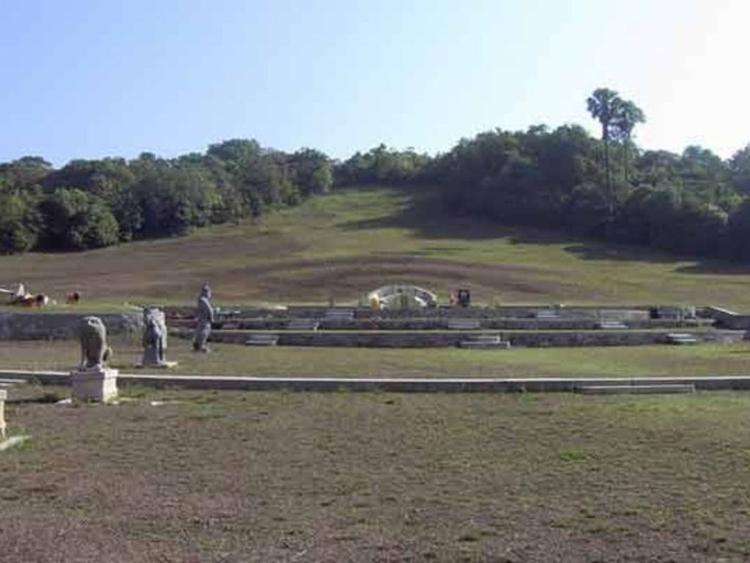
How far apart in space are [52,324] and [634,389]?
18.6 meters

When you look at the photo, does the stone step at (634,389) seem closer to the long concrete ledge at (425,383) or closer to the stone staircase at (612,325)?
the long concrete ledge at (425,383)

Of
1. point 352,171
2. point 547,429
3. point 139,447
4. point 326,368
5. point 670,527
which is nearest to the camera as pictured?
point 670,527

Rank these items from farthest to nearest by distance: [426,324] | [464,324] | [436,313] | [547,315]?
[436,313], [547,315], [426,324], [464,324]

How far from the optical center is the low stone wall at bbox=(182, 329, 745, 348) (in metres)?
28.6

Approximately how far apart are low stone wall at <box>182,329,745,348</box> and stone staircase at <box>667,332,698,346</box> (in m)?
0.12

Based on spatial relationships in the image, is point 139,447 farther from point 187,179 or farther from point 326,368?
point 187,179

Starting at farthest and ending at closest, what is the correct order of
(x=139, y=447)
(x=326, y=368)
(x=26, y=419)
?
(x=326, y=368) < (x=26, y=419) < (x=139, y=447)

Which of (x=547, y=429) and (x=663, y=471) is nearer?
(x=663, y=471)

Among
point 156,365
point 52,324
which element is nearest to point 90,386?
point 156,365

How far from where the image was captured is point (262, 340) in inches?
1144

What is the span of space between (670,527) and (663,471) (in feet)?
6.86

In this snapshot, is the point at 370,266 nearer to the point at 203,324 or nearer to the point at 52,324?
the point at 52,324

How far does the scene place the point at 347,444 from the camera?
11367 millimetres

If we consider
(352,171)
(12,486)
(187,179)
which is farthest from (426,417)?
(352,171)
